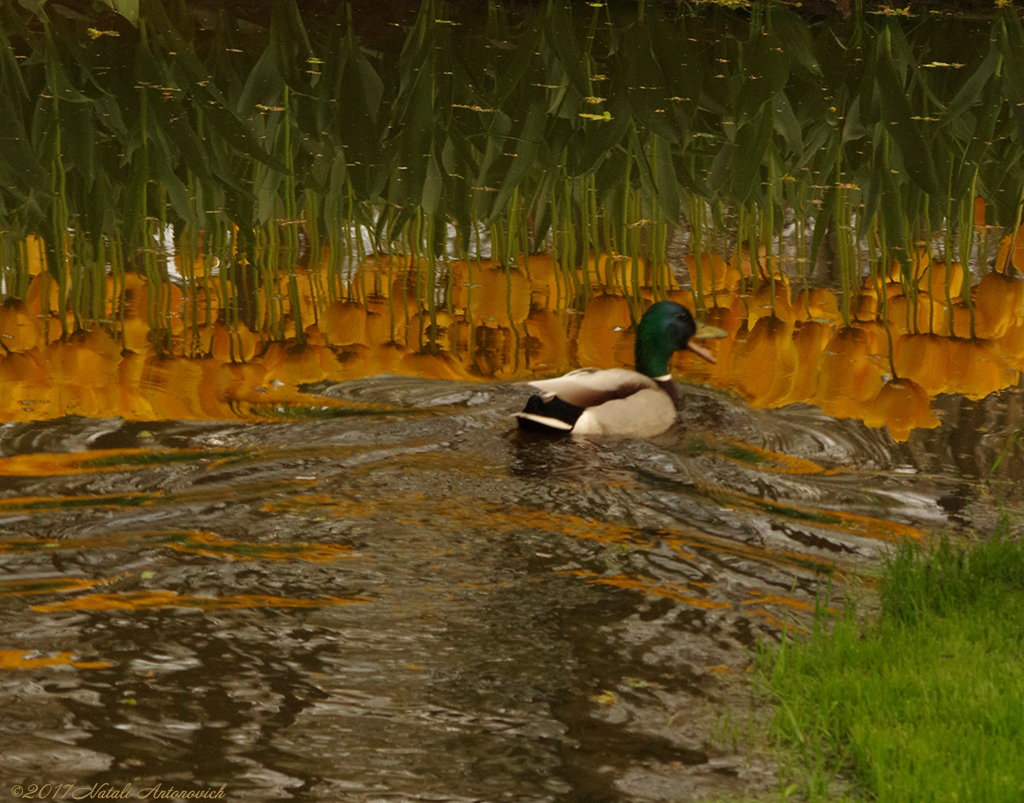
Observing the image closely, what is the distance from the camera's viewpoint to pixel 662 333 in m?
4.54

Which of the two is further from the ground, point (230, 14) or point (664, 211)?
point (230, 14)

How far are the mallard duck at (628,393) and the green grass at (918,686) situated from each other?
4.53 ft

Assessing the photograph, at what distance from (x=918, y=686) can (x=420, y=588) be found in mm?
1088

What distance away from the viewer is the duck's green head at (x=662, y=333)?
177 inches

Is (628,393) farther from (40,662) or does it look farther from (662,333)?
(40,662)

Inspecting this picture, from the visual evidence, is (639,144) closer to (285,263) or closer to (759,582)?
(285,263)

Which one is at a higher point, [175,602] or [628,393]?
[628,393]

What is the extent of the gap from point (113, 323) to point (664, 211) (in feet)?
6.52

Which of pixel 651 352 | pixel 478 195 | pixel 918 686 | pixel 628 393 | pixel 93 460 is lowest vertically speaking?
pixel 918 686

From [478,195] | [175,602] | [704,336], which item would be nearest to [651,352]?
[704,336]

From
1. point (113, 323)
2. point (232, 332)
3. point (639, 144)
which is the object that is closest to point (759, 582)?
point (232, 332)

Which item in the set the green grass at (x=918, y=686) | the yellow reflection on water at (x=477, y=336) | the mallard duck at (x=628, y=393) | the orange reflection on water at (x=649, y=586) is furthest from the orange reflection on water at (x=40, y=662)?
the mallard duck at (x=628, y=393)

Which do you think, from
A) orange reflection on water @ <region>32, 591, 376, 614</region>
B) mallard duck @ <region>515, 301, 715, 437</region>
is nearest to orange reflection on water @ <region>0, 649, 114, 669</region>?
orange reflection on water @ <region>32, 591, 376, 614</region>

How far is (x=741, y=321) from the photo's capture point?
15.5 ft
